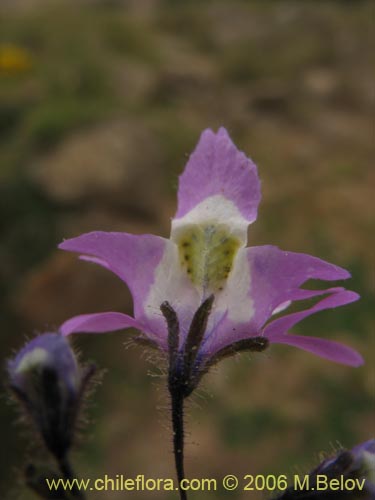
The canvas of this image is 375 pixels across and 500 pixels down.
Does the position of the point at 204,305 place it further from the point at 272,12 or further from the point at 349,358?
the point at 272,12

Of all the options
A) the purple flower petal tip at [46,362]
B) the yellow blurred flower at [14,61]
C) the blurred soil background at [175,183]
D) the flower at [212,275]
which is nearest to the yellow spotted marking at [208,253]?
the flower at [212,275]

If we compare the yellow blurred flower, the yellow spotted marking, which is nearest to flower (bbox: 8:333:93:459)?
the yellow spotted marking

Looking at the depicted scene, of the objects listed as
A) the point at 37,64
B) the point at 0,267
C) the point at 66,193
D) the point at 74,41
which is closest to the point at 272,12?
the point at 74,41

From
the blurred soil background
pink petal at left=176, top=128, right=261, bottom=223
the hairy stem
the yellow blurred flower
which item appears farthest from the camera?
the yellow blurred flower

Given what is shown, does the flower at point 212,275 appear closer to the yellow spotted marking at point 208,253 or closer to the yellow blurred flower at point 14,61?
the yellow spotted marking at point 208,253

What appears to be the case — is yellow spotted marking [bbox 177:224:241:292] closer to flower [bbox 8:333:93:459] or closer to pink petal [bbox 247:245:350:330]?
pink petal [bbox 247:245:350:330]

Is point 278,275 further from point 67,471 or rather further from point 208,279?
point 67,471
